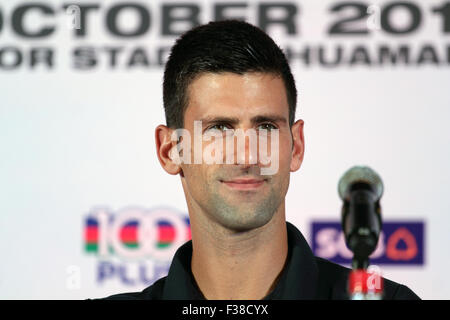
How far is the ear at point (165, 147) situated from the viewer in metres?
2.39

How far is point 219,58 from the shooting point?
2219 millimetres

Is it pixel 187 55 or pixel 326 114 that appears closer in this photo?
pixel 187 55

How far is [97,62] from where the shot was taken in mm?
4066

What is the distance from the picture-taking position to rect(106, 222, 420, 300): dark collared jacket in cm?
220

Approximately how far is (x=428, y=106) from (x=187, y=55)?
2007mm

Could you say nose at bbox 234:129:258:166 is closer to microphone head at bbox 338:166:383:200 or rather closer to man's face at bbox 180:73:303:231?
man's face at bbox 180:73:303:231

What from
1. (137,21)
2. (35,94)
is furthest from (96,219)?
(137,21)

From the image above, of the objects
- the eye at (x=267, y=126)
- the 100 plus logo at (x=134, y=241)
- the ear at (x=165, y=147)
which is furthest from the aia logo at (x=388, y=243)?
the eye at (x=267, y=126)

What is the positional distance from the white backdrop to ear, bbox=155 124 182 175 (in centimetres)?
148

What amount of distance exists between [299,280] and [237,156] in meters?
0.41

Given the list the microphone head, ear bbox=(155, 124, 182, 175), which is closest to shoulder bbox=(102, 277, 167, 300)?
ear bbox=(155, 124, 182, 175)

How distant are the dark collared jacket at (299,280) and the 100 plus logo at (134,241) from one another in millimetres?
1464

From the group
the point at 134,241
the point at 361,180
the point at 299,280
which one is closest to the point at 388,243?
the point at 134,241
